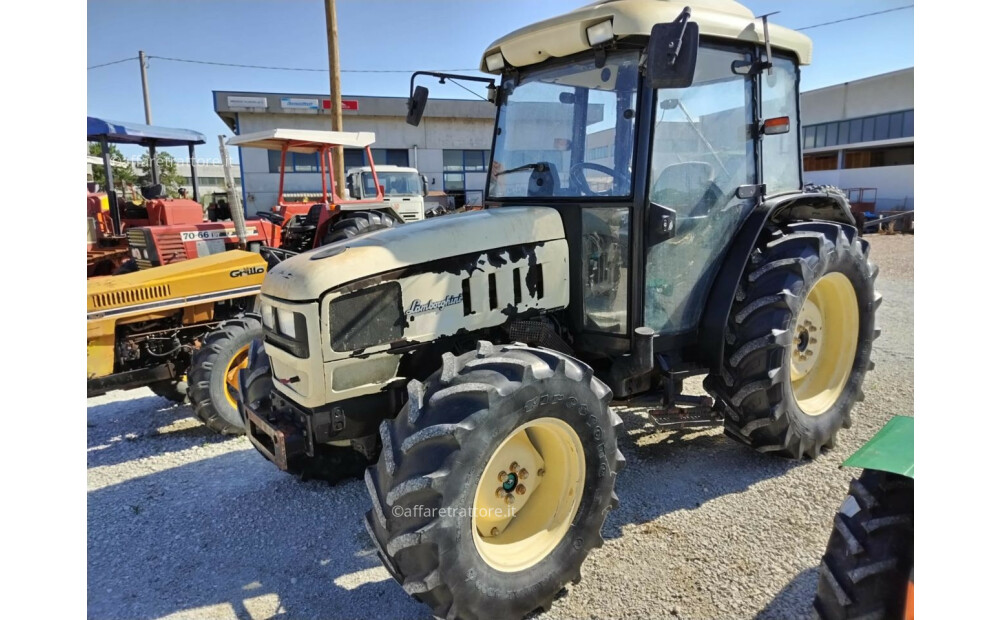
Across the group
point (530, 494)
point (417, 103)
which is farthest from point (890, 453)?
point (417, 103)

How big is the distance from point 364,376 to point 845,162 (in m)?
31.3

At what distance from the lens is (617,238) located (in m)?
3.00

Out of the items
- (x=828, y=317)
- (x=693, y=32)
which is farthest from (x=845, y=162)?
(x=693, y=32)

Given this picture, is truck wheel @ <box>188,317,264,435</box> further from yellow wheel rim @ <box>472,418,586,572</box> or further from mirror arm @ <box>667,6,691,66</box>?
mirror arm @ <box>667,6,691,66</box>

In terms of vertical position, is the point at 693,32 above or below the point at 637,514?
above

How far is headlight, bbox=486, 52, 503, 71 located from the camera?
3.33 m

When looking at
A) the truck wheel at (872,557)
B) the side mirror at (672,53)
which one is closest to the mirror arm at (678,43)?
the side mirror at (672,53)

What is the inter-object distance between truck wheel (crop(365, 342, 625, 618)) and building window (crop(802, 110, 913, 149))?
87.8ft

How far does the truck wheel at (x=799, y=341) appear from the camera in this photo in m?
3.22

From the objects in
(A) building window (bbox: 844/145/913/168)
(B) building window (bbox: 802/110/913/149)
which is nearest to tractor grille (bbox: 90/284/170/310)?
(B) building window (bbox: 802/110/913/149)

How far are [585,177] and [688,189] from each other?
0.54m

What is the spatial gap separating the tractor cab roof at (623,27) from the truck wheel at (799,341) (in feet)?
3.73

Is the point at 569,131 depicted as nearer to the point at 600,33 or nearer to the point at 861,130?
the point at 600,33

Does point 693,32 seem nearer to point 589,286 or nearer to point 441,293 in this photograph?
point 589,286
